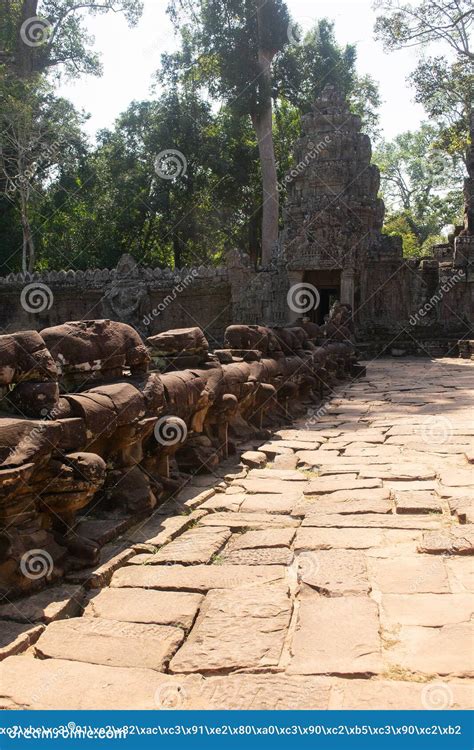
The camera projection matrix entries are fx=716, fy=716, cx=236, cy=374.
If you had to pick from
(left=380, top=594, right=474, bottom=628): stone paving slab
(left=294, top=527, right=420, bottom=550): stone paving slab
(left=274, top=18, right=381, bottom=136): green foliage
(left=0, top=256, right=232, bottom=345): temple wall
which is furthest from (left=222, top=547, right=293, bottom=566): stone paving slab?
(left=274, top=18, right=381, bottom=136): green foliage

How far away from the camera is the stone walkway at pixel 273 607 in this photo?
237cm

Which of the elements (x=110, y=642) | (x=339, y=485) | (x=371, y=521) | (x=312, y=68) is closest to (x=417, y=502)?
(x=371, y=521)

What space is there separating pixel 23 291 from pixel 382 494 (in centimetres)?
2003

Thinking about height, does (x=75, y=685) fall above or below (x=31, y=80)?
below

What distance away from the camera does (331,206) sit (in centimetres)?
2103

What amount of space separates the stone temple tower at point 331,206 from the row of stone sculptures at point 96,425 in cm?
1337

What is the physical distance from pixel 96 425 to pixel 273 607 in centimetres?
144

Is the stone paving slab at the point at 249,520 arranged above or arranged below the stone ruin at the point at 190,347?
below

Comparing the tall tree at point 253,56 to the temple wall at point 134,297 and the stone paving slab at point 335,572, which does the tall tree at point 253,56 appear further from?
the stone paving slab at point 335,572

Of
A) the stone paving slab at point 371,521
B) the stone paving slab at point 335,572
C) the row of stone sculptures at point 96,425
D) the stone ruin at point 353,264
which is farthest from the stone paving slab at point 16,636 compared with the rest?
the stone ruin at point 353,264

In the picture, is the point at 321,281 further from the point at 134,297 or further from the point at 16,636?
the point at 16,636

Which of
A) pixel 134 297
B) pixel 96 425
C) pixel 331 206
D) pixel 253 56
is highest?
pixel 253 56
